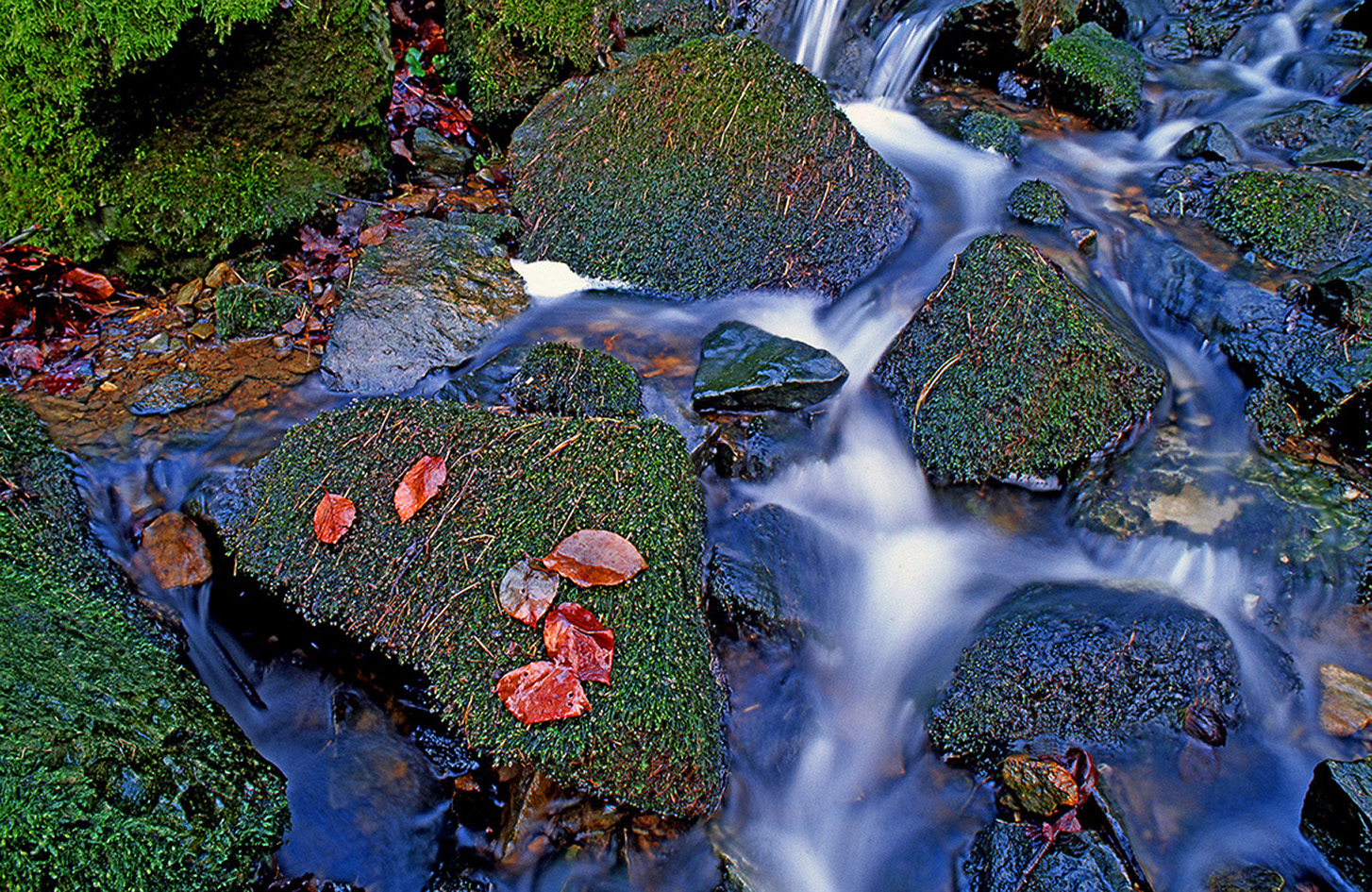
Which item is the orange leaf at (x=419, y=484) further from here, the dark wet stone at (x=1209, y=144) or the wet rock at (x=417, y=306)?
the dark wet stone at (x=1209, y=144)

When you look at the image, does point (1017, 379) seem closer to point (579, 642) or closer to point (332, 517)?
point (579, 642)

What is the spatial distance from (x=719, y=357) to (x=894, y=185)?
7.05 feet

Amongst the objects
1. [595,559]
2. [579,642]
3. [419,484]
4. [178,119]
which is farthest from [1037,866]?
[178,119]

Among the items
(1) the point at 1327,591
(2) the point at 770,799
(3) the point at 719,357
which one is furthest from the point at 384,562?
(1) the point at 1327,591

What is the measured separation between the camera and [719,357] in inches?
174

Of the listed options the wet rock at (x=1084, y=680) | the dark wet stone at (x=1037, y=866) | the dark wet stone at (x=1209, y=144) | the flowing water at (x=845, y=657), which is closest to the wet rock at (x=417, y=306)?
the flowing water at (x=845, y=657)

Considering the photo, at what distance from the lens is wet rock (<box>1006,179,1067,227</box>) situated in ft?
18.2

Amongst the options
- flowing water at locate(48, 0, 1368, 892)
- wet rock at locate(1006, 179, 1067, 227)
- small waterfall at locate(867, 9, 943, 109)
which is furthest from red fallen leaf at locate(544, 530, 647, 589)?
small waterfall at locate(867, 9, 943, 109)

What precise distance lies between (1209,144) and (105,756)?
8031 millimetres

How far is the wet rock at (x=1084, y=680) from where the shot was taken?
10.6ft

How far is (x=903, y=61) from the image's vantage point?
23.8 feet

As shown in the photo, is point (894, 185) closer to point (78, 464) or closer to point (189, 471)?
point (189, 471)

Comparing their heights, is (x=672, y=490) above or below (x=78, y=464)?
above

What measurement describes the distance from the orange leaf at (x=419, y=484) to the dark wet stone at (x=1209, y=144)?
21.7 feet
